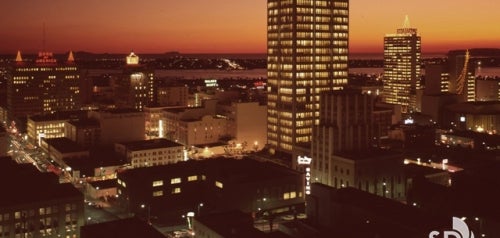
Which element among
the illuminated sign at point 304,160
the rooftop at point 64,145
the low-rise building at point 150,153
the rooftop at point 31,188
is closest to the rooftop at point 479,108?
the illuminated sign at point 304,160

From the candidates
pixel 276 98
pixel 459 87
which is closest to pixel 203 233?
pixel 276 98

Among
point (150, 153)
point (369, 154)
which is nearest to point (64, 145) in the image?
point (150, 153)

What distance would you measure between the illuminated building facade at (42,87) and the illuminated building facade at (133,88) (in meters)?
13.0

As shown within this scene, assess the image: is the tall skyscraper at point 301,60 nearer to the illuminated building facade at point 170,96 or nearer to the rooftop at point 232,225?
the rooftop at point 232,225

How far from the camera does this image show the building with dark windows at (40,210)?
60781mm

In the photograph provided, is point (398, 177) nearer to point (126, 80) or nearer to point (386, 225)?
point (386, 225)

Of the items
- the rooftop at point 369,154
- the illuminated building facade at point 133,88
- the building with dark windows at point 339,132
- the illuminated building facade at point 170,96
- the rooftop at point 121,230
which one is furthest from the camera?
the illuminated building facade at point 170,96

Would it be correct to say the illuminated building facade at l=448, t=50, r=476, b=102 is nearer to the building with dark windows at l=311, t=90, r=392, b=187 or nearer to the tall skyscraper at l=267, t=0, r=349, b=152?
the tall skyscraper at l=267, t=0, r=349, b=152

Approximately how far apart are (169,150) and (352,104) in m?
39.2

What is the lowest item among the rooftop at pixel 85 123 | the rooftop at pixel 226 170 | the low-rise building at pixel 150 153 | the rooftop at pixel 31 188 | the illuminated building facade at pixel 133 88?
the low-rise building at pixel 150 153

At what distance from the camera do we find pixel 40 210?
2451 inches

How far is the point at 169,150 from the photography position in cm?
10738

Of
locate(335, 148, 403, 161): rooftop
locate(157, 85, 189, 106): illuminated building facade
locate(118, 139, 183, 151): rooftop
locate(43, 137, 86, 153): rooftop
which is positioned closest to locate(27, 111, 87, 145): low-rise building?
locate(43, 137, 86, 153): rooftop

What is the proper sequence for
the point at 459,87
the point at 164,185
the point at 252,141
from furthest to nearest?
the point at 459,87, the point at 252,141, the point at 164,185
